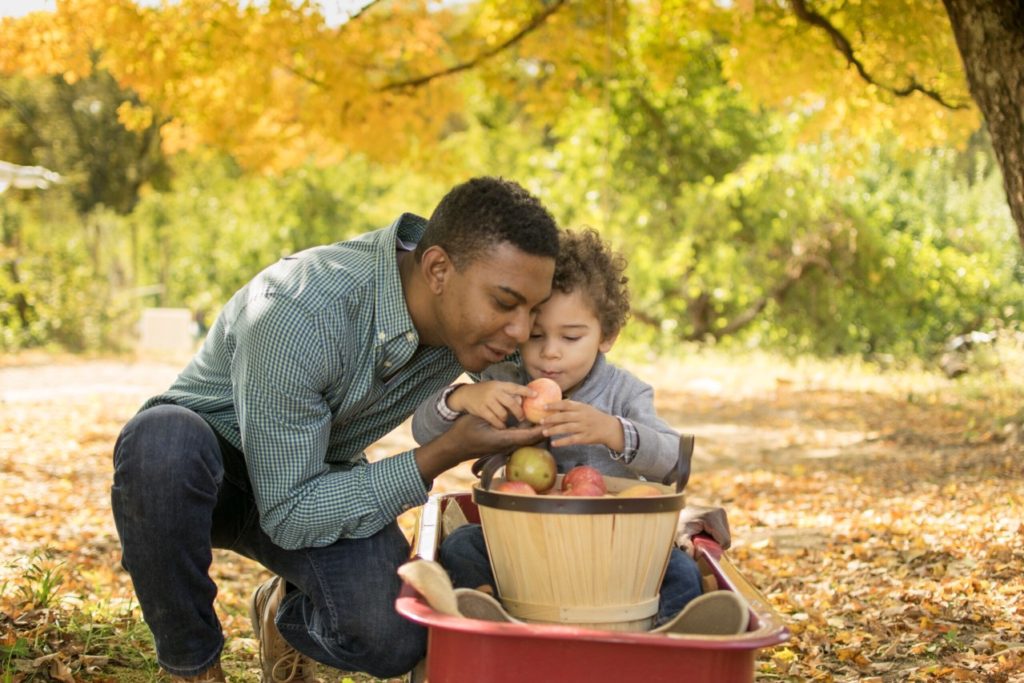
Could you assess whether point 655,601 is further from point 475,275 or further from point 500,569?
point 475,275

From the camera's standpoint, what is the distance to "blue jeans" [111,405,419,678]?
8.39 feet

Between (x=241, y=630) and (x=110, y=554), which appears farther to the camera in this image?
(x=110, y=554)

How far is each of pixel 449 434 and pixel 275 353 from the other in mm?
461

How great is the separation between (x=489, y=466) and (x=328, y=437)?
1.37 ft

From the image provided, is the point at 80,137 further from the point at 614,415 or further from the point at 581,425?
the point at 581,425

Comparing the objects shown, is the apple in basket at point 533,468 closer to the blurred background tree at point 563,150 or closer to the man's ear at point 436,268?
the man's ear at point 436,268

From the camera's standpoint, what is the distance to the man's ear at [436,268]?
8.77ft

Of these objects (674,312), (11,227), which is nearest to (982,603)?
(674,312)

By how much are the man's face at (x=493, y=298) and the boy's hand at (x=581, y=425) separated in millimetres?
224

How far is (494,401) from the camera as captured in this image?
254 cm

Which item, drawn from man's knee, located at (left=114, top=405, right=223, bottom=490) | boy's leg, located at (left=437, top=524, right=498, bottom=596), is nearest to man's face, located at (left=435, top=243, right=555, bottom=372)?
boy's leg, located at (left=437, top=524, right=498, bottom=596)

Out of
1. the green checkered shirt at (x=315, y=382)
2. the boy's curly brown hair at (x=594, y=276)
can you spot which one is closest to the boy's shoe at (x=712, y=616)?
the green checkered shirt at (x=315, y=382)

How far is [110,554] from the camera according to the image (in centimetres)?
466

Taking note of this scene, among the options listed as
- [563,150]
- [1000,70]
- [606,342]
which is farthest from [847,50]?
[563,150]
